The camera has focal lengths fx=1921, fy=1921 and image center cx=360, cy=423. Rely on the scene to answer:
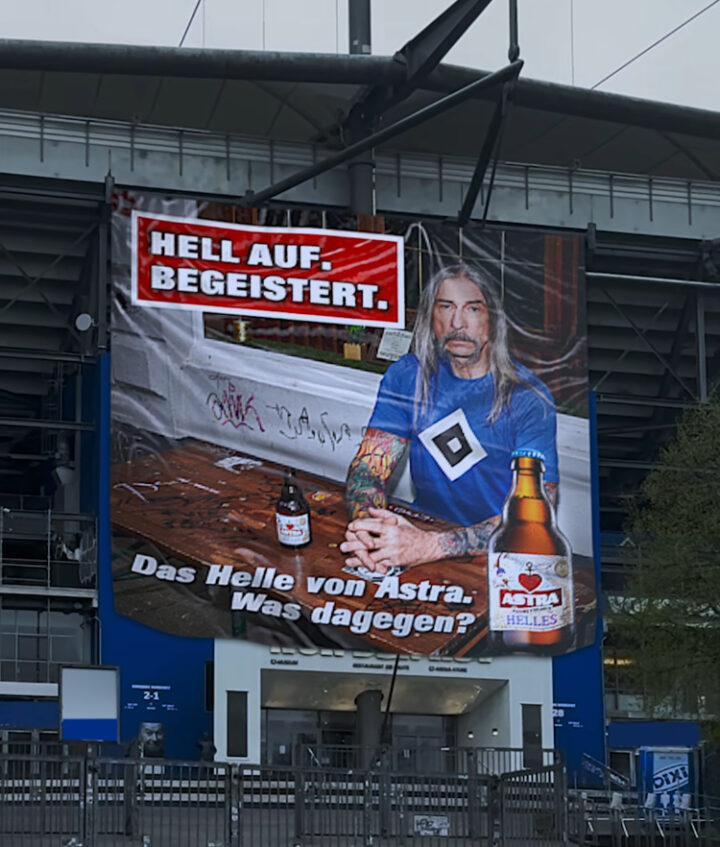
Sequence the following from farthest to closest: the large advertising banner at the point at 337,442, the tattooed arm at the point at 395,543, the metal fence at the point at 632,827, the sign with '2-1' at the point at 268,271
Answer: the sign with '2-1' at the point at 268,271 → the tattooed arm at the point at 395,543 → the large advertising banner at the point at 337,442 → the metal fence at the point at 632,827

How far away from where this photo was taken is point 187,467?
134 ft

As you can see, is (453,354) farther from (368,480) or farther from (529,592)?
(529,592)

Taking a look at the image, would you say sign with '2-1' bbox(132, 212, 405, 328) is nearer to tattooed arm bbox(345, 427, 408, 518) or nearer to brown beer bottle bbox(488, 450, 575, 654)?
tattooed arm bbox(345, 427, 408, 518)

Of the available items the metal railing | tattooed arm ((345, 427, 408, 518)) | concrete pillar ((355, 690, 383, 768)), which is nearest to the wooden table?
tattooed arm ((345, 427, 408, 518))

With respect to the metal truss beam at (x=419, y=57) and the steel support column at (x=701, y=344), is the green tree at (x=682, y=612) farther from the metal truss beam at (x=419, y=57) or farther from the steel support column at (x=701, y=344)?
the metal truss beam at (x=419, y=57)

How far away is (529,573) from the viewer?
42.2m

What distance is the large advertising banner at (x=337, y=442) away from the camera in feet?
134

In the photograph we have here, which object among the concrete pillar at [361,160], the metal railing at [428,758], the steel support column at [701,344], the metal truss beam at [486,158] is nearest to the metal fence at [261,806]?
the metal railing at [428,758]

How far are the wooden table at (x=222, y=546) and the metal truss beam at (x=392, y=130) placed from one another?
596cm

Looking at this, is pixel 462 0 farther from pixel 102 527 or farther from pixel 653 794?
pixel 653 794

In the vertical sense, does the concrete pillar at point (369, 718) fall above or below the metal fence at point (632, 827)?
above

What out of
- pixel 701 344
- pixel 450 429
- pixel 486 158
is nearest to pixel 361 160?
pixel 486 158

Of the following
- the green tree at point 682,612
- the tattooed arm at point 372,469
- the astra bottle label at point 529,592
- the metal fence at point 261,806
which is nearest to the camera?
the metal fence at point 261,806

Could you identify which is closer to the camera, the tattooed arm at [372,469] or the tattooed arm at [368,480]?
the tattooed arm at [368,480]
